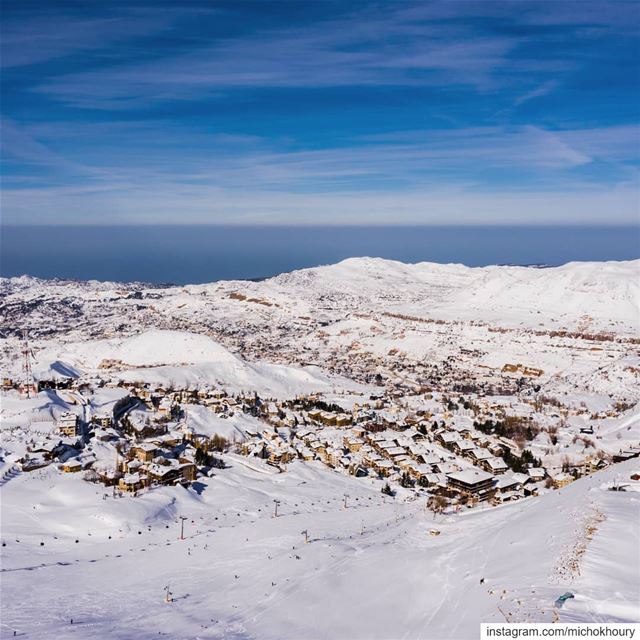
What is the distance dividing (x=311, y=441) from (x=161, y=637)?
22.6 meters

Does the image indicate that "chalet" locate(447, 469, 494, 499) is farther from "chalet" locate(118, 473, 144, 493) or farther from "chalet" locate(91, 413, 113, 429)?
"chalet" locate(91, 413, 113, 429)

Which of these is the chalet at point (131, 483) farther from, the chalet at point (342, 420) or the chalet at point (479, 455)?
the chalet at point (342, 420)

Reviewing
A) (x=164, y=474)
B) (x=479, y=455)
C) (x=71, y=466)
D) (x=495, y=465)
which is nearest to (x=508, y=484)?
(x=495, y=465)

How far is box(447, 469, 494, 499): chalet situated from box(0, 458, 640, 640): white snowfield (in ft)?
12.7

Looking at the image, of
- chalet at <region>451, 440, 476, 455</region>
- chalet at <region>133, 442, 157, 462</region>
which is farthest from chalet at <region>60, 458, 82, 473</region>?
chalet at <region>451, 440, 476, 455</region>

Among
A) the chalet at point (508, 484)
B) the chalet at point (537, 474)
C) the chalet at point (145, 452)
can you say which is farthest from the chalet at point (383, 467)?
the chalet at point (145, 452)

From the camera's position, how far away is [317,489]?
24.5 metres

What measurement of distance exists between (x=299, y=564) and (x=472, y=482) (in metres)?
13.2

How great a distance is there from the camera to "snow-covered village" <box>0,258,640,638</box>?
11.7 metres

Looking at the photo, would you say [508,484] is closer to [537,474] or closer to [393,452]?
[537,474]

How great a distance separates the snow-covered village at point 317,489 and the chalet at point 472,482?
Answer: 0.32 feet

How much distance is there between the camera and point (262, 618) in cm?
1167

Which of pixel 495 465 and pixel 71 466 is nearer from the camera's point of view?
pixel 71 466

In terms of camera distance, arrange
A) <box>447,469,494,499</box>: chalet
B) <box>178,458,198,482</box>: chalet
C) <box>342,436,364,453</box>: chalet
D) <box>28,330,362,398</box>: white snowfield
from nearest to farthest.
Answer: <box>178,458,198,482</box>: chalet
<box>447,469,494,499</box>: chalet
<box>342,436,364,453</box>: chalet
<box>28,330,362,398</box>: white snowfield
